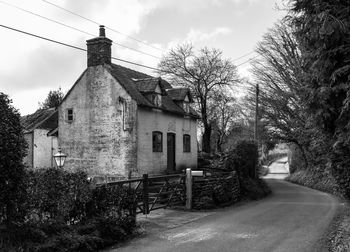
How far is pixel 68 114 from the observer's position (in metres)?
24.5

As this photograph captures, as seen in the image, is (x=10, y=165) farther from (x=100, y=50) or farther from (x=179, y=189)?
(x=100, y=50)

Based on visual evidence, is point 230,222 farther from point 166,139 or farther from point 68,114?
point 68,114

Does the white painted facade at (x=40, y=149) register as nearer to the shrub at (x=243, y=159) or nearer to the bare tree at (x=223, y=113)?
the shrub at (x=243, y=159)

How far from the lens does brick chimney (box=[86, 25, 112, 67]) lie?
75.0 ft

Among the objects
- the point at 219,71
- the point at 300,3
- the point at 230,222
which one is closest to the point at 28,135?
the point at 219,71

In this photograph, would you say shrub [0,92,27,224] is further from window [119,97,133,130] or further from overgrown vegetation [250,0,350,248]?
window [119,97,133,130]

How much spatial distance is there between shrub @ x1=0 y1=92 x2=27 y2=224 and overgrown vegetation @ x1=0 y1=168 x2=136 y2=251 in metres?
0.20

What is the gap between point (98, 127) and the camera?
2295 cm

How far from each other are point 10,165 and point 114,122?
14.3 m

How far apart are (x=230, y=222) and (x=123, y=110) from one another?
11.0 metres

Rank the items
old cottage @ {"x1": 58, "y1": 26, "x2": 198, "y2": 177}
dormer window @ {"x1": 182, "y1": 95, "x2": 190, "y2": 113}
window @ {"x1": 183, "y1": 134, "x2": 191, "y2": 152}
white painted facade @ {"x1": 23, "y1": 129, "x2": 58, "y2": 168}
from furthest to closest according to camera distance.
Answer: white painted facade @ {"x1": 23, "y1": 129, "x2": 58, "y2": 168} < dormer window @ {"x1": 182, "y1": 95, "x2": 190, "y2": 113} < window @ {"x1": 183, "y1": 134, "x2": 191, "y2": 152} < old cottage @ {"x1": 58, "y1": 26, "x2": 198, "y2": 177}

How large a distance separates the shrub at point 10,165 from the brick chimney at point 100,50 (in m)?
15.1

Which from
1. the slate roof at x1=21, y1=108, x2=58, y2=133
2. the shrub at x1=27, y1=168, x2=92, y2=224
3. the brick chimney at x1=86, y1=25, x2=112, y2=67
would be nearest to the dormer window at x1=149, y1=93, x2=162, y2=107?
the brick chimney at x1=86, y1=25, x2=112, y2=67

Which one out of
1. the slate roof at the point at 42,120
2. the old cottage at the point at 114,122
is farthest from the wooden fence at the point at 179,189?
the slate roof at the point at 42,120
